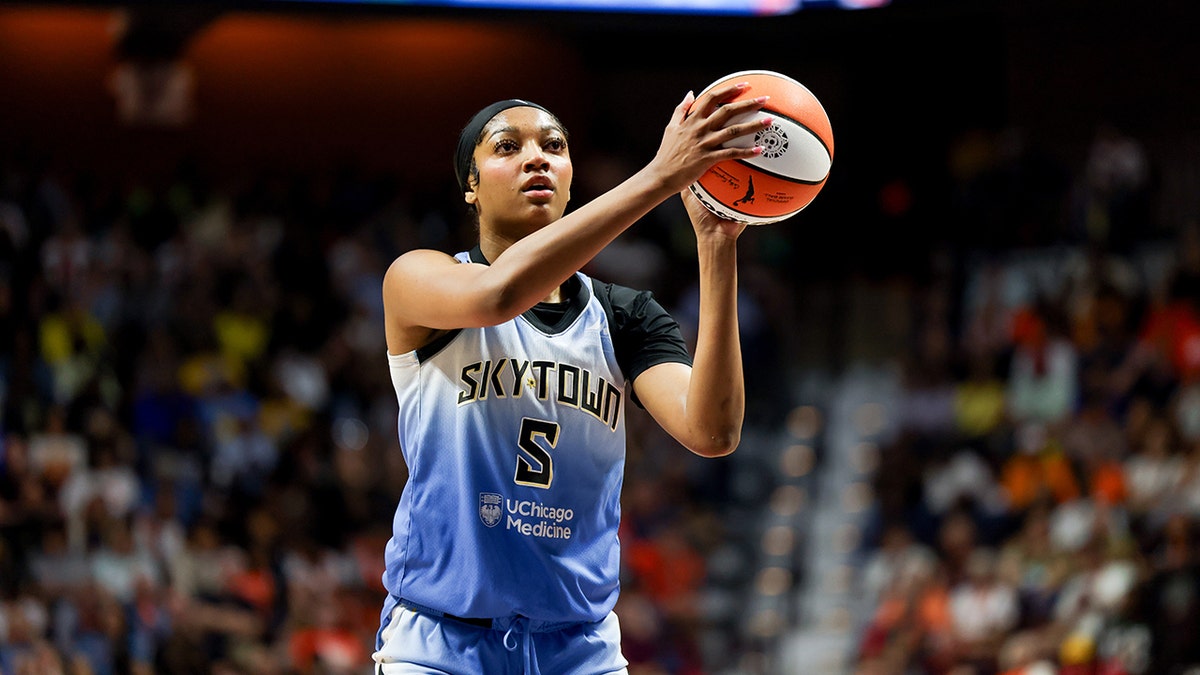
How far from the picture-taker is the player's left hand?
3.44 meters

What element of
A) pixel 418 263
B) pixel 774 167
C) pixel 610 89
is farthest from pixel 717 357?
pixel 610 89

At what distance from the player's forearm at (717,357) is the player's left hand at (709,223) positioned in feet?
0.05

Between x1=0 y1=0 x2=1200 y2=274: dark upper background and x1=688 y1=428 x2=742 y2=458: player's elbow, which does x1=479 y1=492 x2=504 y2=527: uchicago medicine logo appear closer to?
x1=688 y1=428 x2=742 y2=458: player's elbow

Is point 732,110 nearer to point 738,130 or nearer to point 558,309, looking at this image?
point 738,130

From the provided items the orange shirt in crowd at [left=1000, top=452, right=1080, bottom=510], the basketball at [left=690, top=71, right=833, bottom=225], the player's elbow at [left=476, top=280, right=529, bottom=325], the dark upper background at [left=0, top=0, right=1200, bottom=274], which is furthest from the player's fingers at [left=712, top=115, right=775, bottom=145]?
the dark upper background at [left=0, top=0, right=1200, bottom=274]

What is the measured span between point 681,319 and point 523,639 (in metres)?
9.85

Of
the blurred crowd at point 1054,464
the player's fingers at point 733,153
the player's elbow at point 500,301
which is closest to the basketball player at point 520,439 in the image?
the player's elbow at point 500,301

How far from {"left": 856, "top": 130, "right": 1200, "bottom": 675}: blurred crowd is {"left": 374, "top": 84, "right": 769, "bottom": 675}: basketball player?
6333 millimetres

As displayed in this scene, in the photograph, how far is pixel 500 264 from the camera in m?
3.11

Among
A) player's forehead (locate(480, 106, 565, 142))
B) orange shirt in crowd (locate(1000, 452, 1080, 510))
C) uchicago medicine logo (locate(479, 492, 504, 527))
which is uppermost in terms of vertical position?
player's forehead (locate(480, 106, 565, 142))

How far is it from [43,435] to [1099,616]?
7678 millimetres

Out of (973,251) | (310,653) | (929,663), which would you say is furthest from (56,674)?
(973,251)

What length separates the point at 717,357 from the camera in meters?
3.45

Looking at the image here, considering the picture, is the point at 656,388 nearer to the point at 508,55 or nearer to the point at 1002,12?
the point at 1002,12
